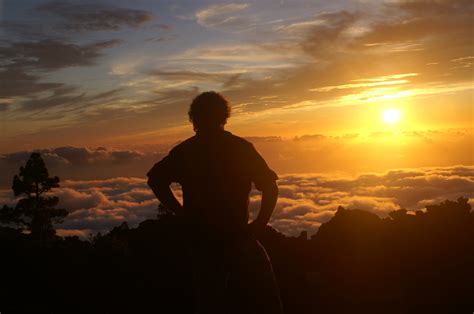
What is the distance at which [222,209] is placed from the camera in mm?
5438

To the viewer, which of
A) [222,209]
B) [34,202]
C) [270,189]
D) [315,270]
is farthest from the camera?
[34,202]

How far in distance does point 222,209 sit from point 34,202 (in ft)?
90.2

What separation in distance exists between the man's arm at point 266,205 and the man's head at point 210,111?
2.77ft

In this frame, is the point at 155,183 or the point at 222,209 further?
the point at 155,183

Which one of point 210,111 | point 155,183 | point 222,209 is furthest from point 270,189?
point 155,183

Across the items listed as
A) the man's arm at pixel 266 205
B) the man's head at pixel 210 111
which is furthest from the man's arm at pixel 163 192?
the man's arm at pixel 266 205

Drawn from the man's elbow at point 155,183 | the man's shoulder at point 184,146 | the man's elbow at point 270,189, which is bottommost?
the man's elbow at point 270,189

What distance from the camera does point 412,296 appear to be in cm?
1100

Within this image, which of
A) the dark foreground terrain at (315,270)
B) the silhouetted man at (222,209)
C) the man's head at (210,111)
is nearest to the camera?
the silhouetted man at (222,209)

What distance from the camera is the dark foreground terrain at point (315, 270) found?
36.3ft

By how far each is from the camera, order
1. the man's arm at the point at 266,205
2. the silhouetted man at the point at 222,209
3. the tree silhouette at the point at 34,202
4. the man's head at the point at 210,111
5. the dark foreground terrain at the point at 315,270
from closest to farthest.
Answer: the silhouetted man at the point at 222,209
the man's arm at the point at 266,205
the man's head at the point at 210,111
the dark foreground terrain at the point at 315,270
the tree silhouette at the point at 34,202

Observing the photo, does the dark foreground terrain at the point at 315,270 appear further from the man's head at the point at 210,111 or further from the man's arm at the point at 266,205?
the man's head at the point at 210,111

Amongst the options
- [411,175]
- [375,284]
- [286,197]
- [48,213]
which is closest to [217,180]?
[375,284]

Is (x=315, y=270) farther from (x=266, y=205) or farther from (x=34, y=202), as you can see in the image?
(x=34, y=202)
